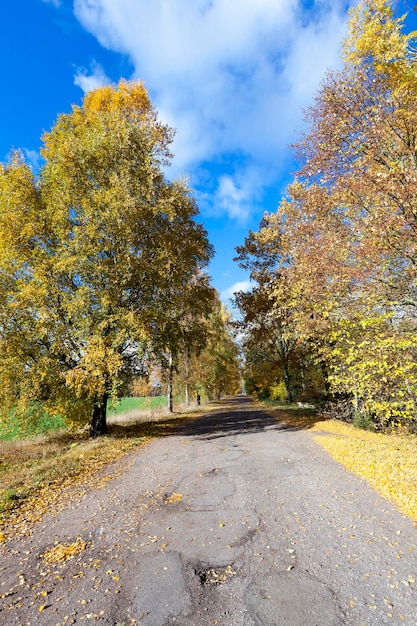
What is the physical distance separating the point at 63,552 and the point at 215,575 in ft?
6.83

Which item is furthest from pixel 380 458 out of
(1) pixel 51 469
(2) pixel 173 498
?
(1) pixel 51 469

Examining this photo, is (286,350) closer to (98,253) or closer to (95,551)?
(98,253)

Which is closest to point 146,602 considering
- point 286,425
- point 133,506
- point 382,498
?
point 133,506

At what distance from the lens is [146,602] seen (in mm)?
3082

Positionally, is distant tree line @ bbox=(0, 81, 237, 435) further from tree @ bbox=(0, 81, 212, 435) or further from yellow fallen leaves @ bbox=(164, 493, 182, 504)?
yellow fallen leaves @ bbox=(164, 493, 182, 504)

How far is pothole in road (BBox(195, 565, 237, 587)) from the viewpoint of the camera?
335 cm

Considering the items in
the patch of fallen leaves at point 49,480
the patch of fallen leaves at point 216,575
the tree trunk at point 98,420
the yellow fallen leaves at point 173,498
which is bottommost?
the patch of fallen leaves at point 216,575

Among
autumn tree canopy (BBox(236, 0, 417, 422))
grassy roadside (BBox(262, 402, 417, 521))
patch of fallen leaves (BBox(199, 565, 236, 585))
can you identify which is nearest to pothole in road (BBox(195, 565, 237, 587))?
patch of fallen leaves (BBox(199, 565, 236, 585))

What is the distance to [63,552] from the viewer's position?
4.11 meters

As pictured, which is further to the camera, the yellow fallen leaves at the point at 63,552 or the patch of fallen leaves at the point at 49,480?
the patch of fallen leaves at the point at 49,480

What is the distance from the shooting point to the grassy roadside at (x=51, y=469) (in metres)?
5.69

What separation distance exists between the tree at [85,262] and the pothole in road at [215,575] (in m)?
7.48

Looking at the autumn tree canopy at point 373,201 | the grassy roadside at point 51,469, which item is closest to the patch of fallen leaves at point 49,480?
the grassy roadside at point 51,469

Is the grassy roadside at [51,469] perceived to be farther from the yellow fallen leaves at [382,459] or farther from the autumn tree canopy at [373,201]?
the autumn tree canopy at [373,201]
